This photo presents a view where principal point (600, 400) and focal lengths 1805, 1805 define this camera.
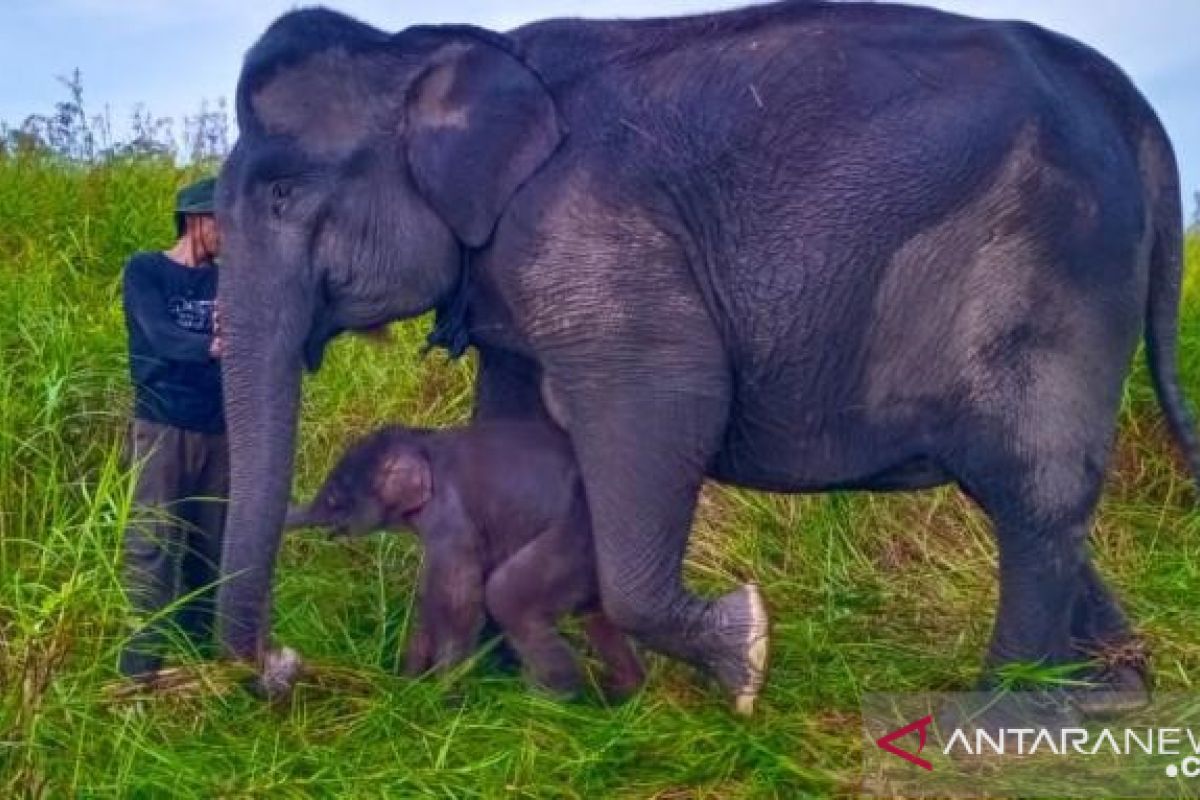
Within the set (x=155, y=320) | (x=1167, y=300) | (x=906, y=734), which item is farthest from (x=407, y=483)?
(x=1167, y=300)

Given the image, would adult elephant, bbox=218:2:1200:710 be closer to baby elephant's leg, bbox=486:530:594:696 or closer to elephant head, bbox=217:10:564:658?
elephant head, bbox=217:10:564:658

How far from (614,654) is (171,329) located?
4.29 feet

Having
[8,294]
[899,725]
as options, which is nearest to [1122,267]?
[899,725]

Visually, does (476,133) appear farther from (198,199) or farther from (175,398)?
(175,398)

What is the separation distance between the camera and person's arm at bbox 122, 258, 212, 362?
4289 millimetres

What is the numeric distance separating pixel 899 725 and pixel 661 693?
53 centimetres

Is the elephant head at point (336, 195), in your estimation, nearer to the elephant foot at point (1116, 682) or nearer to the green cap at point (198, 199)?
the green cap at point (198, 199)

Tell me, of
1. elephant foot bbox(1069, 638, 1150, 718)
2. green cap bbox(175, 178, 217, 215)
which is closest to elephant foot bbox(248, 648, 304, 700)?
green cap bbox(175, 178, 217, 215)

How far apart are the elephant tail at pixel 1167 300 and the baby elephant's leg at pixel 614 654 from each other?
56.4 inches

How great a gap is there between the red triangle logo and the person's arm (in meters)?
1.81

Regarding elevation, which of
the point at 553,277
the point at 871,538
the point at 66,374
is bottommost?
the point at 871,538

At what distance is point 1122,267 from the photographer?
399 centimetres

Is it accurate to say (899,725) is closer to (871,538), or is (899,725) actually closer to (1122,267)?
(1122,267)

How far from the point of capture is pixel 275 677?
3.77m
